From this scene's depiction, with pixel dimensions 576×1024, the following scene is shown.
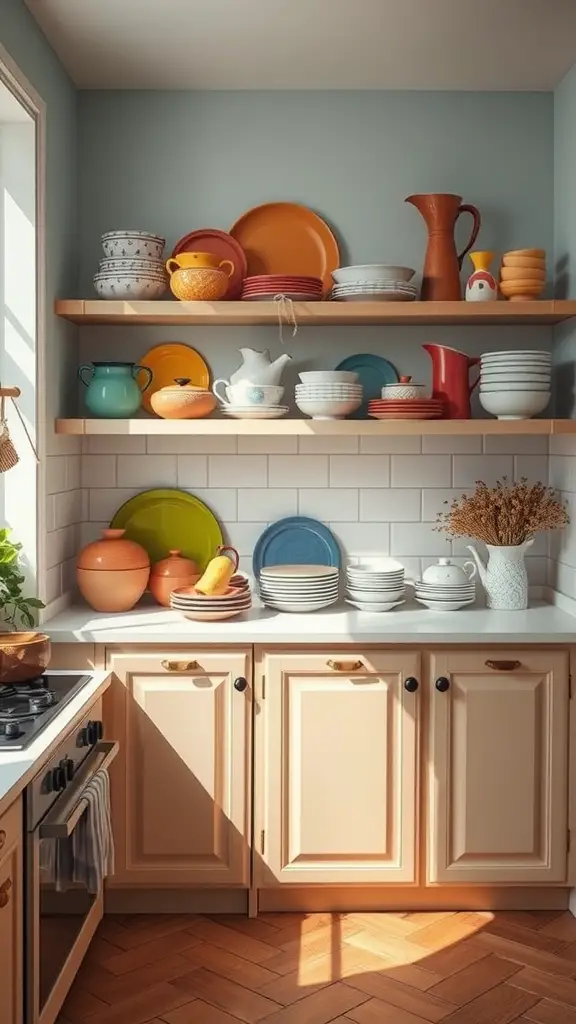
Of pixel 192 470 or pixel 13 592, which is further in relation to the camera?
pixel 192 470

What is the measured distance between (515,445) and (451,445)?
8.6 inches

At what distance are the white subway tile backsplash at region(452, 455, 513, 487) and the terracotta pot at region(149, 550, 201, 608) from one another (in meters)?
0.94

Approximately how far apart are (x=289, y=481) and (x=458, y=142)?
126cm

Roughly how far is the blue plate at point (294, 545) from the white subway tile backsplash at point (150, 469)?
0.37 metres

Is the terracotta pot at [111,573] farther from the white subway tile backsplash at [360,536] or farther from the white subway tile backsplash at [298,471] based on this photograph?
the white subway tile backsplash at [360,536]

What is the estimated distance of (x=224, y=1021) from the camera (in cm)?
275

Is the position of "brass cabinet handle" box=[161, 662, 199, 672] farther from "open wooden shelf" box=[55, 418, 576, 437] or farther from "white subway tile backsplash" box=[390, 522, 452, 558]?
"white subway tile backsplash" box=[390, 522, 452, 558]

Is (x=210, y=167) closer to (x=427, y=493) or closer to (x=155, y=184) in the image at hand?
(x=155, y=184)

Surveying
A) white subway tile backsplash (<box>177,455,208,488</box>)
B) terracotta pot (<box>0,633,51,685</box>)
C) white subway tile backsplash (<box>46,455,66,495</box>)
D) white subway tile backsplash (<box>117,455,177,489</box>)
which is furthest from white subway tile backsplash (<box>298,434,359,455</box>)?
terracotta pot (<box>0,633,51,685</box>)

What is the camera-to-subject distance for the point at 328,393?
3.48 metres

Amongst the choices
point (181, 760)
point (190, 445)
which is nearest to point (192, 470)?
point (190, 445)

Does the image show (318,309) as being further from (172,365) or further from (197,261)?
(172,365)

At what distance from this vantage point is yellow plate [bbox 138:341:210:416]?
149 inches

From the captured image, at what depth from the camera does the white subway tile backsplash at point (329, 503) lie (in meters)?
3.83
